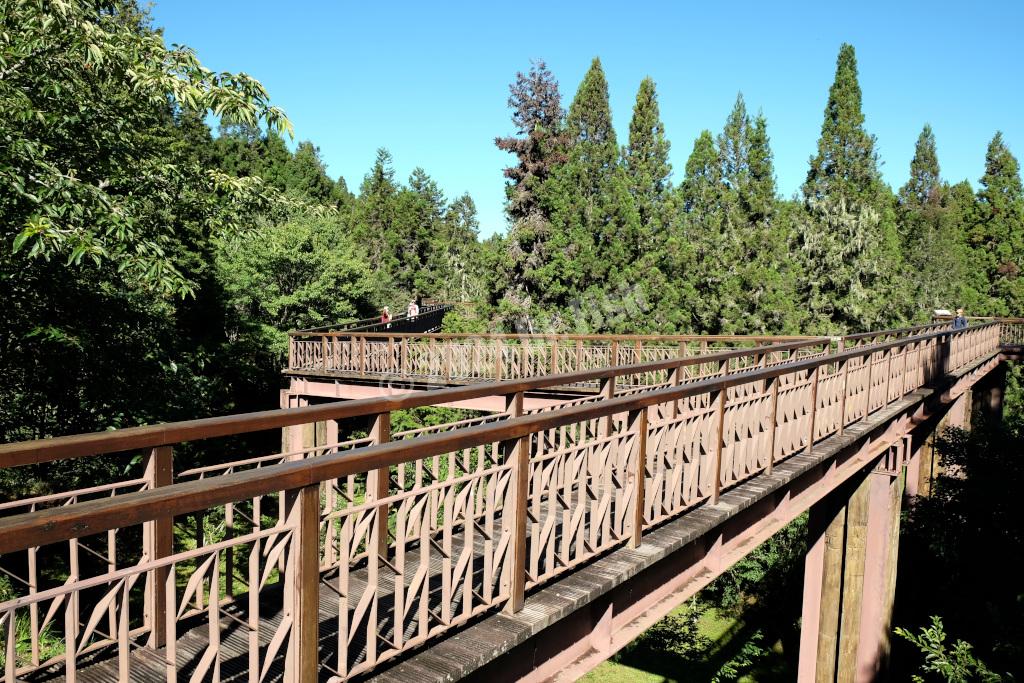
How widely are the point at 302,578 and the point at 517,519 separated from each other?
49.4 inches

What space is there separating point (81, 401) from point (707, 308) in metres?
27.5

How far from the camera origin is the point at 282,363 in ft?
101

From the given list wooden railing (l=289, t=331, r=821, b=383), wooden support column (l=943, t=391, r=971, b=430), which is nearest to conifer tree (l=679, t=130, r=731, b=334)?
wooden railing (l=289, t=331, r=821, b=383)

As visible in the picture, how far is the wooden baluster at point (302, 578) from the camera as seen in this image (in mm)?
2420

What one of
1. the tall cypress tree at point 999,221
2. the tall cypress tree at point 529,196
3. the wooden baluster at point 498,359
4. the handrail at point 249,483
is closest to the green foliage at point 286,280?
the tall cypress tree at point 529,196

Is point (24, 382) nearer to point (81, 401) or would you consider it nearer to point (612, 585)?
point (81, 401)

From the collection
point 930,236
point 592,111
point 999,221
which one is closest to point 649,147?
A: point 592,111

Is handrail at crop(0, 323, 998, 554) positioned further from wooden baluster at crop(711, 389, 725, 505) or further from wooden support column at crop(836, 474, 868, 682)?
wooden support column at crop(836, 474, 868, 682)

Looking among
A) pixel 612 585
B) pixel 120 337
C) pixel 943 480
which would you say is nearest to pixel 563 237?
pixel 943 480

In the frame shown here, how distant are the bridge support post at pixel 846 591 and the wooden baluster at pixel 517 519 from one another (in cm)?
906

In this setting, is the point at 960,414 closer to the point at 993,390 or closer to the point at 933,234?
the point at 993,390

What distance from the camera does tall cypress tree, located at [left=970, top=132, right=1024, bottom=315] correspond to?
46.3m

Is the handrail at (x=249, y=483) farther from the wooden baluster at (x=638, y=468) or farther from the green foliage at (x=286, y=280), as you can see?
the green foliage at (x=286, y=280)

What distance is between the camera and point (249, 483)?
2.19m
